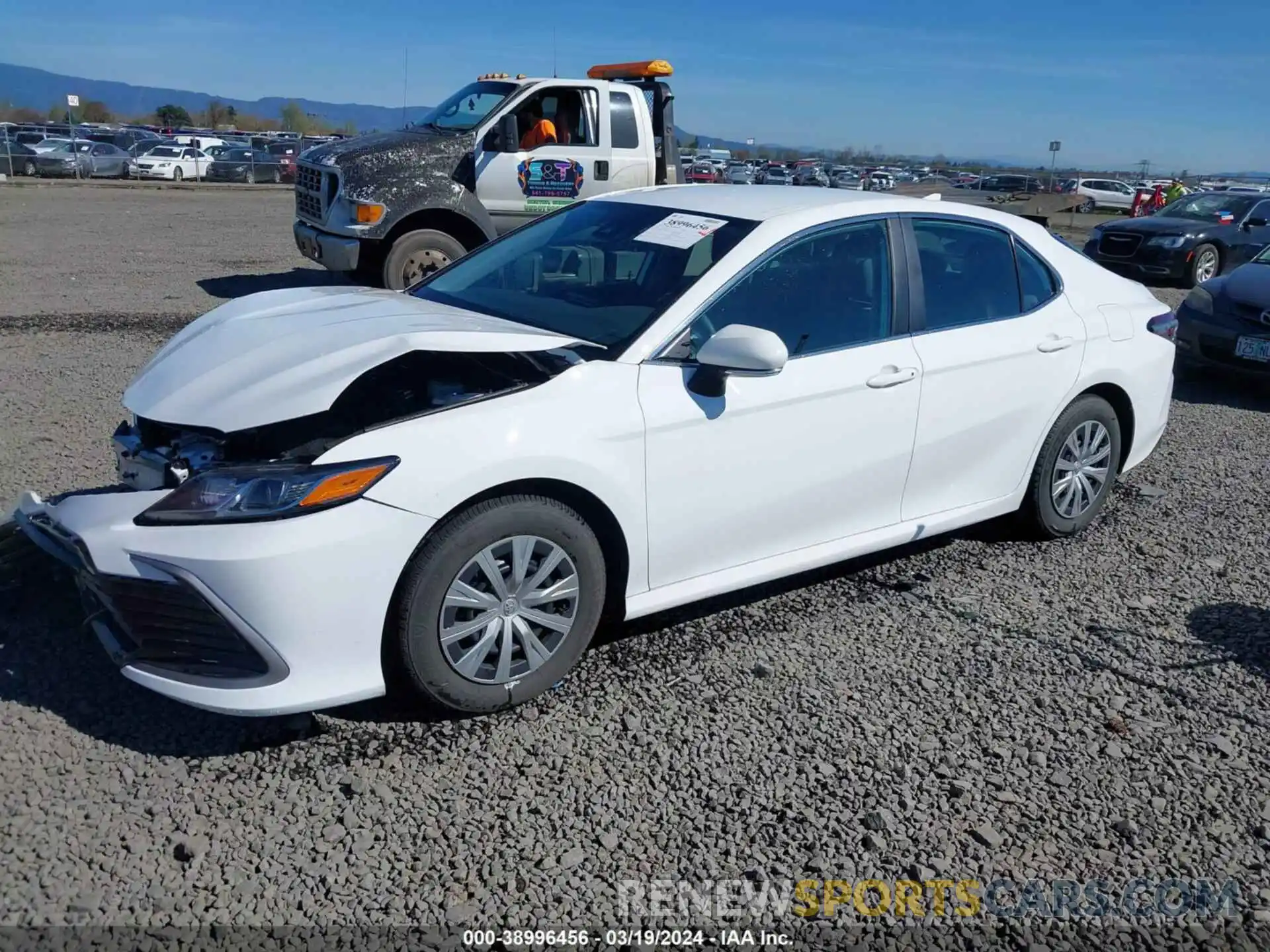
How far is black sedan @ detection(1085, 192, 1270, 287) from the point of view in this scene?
1571 centimetres

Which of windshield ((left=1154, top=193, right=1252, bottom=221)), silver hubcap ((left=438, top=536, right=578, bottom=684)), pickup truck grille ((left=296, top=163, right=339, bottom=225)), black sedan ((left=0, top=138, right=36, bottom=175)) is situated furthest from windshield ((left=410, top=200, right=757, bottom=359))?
black sedan ((left=0, top=138, right=36, bottom=175))

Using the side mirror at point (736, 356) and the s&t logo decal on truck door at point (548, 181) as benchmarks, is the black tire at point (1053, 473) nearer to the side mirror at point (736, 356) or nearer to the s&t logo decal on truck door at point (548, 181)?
the side mirror at point (736, 356)

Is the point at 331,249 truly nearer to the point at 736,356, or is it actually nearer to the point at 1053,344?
the point at 1053,344

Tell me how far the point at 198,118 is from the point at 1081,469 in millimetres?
101353

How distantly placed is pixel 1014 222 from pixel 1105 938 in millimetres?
3395

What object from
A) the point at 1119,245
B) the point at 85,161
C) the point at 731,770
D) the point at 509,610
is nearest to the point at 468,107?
the point at 509,610

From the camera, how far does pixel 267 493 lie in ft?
9.79

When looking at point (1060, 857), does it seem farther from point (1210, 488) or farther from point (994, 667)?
point (1210, 488)

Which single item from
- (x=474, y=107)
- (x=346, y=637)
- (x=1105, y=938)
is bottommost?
(x=1105, y=938)

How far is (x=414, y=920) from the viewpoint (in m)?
2.57

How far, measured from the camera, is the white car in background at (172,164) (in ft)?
111

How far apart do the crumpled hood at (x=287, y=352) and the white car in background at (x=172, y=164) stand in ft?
112

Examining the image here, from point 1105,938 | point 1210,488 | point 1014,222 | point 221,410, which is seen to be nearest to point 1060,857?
point 1105,938

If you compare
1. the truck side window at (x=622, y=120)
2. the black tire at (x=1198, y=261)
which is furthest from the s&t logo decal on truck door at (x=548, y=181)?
the black tire at (x=1198, y=261)
